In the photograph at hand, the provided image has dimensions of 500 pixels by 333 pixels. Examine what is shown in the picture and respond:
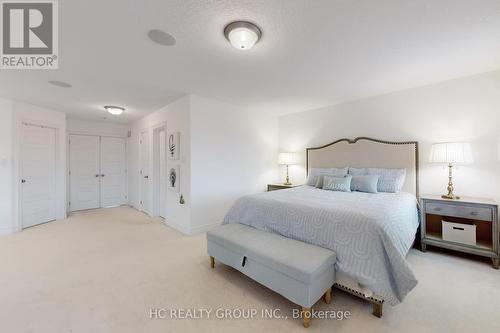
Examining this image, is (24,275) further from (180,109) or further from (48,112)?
(48,112)

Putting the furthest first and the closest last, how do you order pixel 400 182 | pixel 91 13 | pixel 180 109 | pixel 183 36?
pixel 180 109
pixel 400 182
pixel 183 36
pixel 91 13

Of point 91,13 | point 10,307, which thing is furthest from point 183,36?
point 10,307

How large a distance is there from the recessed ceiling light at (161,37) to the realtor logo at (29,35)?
64 centimetres

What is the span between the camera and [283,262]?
5.47 feet

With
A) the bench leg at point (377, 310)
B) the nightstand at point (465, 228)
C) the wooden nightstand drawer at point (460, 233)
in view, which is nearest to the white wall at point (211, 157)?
the bench leg at point (377, 310)

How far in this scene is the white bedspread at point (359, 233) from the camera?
62.8 inches

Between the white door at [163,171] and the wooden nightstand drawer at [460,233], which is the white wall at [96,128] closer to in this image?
the white door at [163,171]

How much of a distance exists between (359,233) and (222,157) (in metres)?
2.71

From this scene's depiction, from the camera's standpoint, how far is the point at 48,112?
14.0 ft

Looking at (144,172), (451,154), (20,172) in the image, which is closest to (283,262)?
(451,154)

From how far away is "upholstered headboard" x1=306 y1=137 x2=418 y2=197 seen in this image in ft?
10.7

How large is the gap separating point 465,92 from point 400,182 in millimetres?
1443

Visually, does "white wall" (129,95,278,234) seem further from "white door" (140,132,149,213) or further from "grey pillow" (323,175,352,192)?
"grey pillow" (323,175,352,192)

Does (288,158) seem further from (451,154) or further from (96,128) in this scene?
(96,128)
